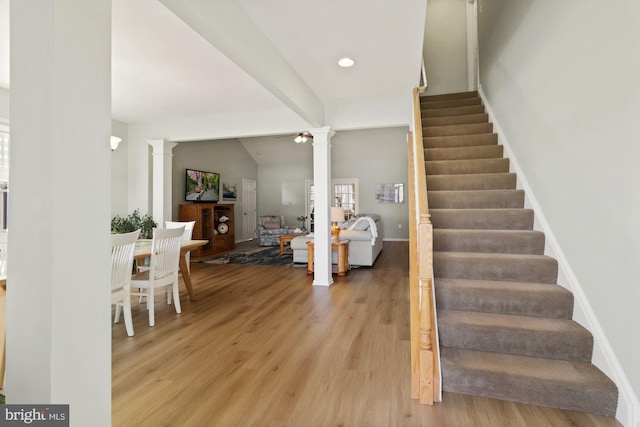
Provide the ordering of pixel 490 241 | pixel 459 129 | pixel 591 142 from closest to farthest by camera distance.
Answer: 1. pixel 591 142
2. pixel 490 241
3. pixel 459 129

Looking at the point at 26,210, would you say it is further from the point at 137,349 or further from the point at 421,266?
the point at 137,349

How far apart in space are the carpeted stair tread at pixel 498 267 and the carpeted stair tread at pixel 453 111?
263cm

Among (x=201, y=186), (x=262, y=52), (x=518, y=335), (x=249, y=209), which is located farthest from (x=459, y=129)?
(x=249, y=209)

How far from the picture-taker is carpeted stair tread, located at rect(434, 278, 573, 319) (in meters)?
2.15

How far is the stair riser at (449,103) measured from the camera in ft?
15.6

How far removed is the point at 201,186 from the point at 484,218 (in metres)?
6.39

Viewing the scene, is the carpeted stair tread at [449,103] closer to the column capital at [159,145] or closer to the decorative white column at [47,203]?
the column capital at [159,145]

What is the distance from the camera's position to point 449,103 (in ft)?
16.0

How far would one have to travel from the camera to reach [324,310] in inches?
135

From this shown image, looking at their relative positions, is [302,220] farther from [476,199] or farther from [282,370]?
[282,370]

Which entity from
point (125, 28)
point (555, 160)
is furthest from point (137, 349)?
point (555, 160)

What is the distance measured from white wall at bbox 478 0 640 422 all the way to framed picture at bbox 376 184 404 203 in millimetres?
6444

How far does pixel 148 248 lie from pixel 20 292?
2.58m

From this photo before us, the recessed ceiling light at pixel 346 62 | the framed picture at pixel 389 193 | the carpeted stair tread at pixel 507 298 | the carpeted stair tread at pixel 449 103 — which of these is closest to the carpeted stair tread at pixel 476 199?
the carpeted stair tread at pixel 507 298
